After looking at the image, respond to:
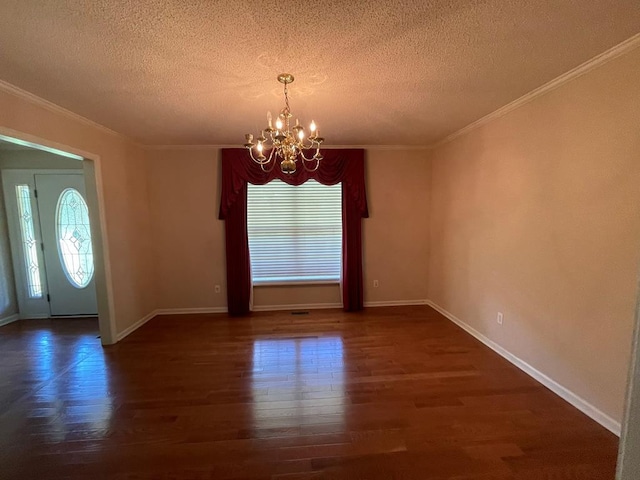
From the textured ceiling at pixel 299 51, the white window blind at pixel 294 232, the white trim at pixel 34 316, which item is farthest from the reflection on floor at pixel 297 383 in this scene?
the white trim at pixel 34 316

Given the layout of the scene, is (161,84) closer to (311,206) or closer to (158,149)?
(158,149)

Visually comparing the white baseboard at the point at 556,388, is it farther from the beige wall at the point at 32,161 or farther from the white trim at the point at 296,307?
the beige wall at the point at 32,161

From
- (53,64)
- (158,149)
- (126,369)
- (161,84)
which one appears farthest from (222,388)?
(158,149)

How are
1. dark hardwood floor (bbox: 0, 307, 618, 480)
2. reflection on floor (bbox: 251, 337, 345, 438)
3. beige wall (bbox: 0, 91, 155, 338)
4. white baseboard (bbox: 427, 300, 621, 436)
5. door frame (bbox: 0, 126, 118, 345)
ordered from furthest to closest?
door frame (bbox: 0, 126, 118, 345) → beige wall (bbox: 0, 91, 155, 338) → reflection on floor (bbox: 251, 337, 345, 438) → white baseboard (bbox: 427, 300, 621, 436) → dark hardwood floor (bbox: 0, 307, 618, 480)

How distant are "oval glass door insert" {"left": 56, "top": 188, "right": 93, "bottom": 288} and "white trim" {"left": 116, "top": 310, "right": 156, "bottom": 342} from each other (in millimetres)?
1090

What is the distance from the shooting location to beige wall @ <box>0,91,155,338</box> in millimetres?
2576

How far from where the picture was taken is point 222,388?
8.09 ft

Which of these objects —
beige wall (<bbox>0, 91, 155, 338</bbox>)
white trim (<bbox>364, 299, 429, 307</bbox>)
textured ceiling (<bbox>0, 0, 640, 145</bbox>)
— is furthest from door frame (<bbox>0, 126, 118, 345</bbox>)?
white trim (<bbox>364, 299, 429, 307</bbox>)

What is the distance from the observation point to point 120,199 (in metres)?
3.55

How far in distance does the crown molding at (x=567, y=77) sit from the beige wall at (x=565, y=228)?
0.04 m

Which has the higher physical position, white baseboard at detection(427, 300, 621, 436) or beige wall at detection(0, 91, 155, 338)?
beige wall at detection(0, 91, 155, 338)

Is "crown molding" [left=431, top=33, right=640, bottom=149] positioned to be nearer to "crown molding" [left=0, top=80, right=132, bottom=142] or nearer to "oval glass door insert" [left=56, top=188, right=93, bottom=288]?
"crown molding" [left=0, top=80, right=132, bottom=142]

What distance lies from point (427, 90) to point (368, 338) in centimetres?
262

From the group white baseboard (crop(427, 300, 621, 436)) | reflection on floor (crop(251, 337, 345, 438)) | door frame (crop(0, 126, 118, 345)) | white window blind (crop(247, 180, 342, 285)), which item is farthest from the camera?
white window blind (crop(247, 180, 342, 285))
